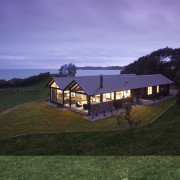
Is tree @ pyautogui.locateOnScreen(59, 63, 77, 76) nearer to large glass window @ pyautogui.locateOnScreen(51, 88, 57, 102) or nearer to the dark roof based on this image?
large glass window @ pyautogui.locateOnScreen(51, 88, 57, 102)

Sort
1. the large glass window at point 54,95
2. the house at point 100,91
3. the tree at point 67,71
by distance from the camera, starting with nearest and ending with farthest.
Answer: the house at point 100,91, the large glass window at point 54,95, the tree at point 67,71

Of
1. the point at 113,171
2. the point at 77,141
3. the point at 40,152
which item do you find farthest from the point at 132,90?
the point at 113,171

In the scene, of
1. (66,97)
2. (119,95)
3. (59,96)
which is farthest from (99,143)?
(59,96)

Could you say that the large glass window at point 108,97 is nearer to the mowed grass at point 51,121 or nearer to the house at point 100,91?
the house at point 100,91

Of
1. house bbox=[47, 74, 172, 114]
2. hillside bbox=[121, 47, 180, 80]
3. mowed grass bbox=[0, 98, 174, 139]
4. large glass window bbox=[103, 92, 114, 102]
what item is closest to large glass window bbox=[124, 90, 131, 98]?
house bbox=[47, 74, 172, 114]

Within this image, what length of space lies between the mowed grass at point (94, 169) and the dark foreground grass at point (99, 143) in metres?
4.99

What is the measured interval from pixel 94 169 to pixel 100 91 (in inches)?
839

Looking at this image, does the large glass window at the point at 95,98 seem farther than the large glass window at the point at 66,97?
No

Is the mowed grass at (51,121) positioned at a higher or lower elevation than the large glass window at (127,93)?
lower

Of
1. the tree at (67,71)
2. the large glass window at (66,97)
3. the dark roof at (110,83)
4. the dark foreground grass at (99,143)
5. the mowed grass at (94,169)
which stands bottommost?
the dark foreground grass at (99,143)

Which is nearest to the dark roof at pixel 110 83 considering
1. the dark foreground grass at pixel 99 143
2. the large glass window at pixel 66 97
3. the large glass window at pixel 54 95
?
the large glass window at pixel 66 97

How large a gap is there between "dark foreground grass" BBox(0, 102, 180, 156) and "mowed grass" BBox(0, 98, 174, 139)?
7.29ft

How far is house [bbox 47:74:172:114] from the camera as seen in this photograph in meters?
30.3

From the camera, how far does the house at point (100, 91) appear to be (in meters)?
30.3
